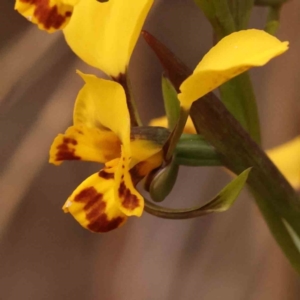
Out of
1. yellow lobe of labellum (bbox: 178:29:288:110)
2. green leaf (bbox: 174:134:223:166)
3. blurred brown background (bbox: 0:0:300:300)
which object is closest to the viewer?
yellow lobe of labellum (bbox: 178:29:288:110)

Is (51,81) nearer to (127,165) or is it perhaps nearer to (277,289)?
(277,289)

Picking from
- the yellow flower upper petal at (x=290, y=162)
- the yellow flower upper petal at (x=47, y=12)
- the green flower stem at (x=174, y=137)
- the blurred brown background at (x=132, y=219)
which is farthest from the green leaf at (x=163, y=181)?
the blurred brown background at (x=132, y=219)

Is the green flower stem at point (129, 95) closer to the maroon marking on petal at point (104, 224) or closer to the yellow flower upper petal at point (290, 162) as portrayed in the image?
the maroon marking on petal at point (104, 224)

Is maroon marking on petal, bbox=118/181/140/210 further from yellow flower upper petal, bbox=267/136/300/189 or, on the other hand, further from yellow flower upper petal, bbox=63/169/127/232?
yellow flower upper petal, bbox=267/136/300/189

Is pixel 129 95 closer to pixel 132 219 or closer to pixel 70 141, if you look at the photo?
pixel 70 141

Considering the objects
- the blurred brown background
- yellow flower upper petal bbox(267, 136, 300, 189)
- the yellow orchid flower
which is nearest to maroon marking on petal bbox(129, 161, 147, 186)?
the yellow orchid flower

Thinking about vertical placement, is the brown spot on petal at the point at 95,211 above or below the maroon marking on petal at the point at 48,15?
below
